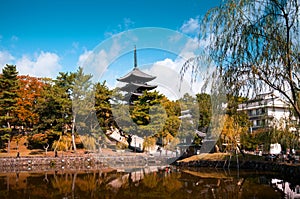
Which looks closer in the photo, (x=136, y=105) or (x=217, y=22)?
(x=217, y=22)

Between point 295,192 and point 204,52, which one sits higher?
point 204,52

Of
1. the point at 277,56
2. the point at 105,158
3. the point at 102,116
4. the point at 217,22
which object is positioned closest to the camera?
the point at 277,56

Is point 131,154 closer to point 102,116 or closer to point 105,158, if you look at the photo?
point 105,158

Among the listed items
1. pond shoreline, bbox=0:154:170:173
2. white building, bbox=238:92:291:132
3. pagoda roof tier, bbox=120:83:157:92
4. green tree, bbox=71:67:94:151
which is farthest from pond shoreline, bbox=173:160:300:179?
pagoda roof tier, bbox=120:83:157:92

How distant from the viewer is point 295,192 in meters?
7.35

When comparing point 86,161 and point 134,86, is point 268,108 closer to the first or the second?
point 86,161

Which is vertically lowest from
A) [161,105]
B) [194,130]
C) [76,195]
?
[76,195]

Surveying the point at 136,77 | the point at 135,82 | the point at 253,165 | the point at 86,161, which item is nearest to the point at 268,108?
the point at 253,165

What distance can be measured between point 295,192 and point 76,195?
550 cm

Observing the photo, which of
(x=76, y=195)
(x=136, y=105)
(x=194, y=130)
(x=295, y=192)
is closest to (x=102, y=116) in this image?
(x=136, y=105)

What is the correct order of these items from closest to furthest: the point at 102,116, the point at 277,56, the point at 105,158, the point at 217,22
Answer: the point at 277,56 → the point at 217,22 → the point at 105,158 → the point at 102,116

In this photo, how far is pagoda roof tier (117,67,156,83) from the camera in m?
22.3

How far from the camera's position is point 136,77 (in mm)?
22578

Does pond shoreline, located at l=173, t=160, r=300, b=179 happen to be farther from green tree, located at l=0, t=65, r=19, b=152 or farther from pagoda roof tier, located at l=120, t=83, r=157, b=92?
green tree, located at l=0, t=65, r=19, b=152
